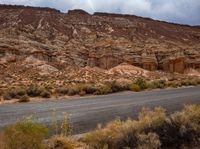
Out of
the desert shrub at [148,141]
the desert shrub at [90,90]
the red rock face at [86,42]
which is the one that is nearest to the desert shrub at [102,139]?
the desert shrub at [148,141]

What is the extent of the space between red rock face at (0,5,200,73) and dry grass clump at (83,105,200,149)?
53.8 m

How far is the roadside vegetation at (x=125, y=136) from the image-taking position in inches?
296

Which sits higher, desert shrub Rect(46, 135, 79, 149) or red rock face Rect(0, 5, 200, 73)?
red rock face Rect(0, 5, 200, 73)

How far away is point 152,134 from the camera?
8.50m

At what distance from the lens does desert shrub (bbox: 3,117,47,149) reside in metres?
7.38

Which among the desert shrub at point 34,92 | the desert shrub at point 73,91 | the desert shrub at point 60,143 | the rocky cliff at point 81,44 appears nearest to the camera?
the desert shrub at point 60,143

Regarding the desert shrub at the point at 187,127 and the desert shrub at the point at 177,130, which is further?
the desert shrub at the point at 187,127

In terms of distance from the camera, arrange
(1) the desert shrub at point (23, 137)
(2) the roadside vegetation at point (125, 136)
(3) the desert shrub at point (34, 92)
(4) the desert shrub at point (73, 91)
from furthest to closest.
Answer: (4) the desert shrub at point (73, 91) < (3) the desert shrub at point (34, 92) < (2) the roadside vegetation at point (125, 136) < (1) the desert shrub at point (23, 137)

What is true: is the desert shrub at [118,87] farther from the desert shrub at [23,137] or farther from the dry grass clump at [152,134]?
the desert shrub at [23,137]

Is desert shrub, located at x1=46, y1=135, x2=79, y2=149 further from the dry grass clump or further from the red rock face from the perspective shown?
the red rock face

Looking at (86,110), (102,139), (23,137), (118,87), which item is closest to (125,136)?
(102,139)

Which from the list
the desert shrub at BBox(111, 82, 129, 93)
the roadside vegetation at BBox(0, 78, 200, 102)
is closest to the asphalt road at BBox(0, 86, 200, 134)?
the roadside vegetation at BBox(0, 78, 200, 102)

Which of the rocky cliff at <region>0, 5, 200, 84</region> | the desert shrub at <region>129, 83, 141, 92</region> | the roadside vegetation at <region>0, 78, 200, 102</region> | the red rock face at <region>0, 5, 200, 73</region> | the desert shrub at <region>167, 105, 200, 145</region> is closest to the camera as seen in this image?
the desert shrub at <region>167, 105, 200, 145</region>

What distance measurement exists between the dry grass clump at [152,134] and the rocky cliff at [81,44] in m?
48.1
